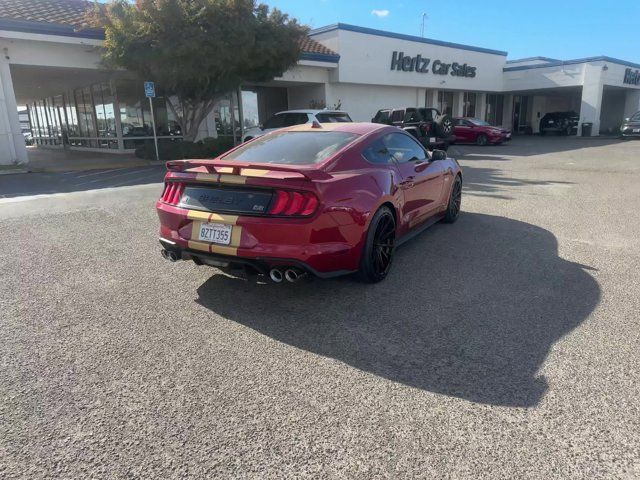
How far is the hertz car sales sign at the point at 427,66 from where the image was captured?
2569cm

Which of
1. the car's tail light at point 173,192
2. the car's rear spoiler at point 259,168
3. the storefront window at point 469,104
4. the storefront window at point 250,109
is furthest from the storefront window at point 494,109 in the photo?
the car's tail light at point 173,192

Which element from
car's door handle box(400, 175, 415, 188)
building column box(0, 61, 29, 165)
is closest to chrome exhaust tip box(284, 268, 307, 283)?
car's door handle box(400, 175, 415, 188)

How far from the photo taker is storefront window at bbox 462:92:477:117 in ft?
107

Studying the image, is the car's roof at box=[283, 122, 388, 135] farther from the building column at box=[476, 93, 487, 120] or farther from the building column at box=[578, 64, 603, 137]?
the building column at box=[476, 93, 487, 120]

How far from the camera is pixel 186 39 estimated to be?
14266 millimetres

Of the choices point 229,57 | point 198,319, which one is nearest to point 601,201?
point 198,319

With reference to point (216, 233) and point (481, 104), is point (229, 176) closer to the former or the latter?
A: point (216, 233)

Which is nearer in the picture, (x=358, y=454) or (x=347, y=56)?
(x=358, y=454)

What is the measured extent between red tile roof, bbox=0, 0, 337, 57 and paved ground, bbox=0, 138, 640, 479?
41.7 ft

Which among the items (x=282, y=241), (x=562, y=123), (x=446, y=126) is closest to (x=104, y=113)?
(x=446, y=126)

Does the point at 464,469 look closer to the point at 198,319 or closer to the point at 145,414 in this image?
the point at 145,414

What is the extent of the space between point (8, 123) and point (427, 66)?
71.1 feet

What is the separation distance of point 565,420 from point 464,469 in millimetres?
729

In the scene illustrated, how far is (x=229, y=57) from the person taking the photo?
15.0m
